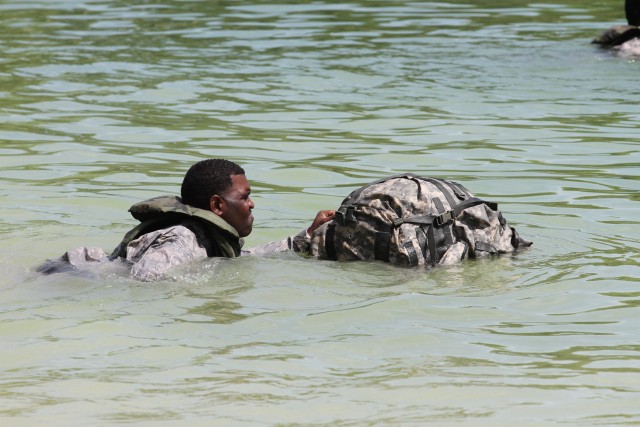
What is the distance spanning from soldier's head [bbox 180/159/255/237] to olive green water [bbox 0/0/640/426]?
28 centimetres

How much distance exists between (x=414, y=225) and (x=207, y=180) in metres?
1.15

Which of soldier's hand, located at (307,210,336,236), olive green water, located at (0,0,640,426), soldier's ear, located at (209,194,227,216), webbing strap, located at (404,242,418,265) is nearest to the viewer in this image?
olive green water, located at (0,0,640,426)

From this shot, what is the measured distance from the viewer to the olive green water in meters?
5.77

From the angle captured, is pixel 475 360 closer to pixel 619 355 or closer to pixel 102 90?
pixel 619 355

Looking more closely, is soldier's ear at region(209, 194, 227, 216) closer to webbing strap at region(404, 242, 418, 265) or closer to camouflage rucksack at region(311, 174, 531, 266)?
camouflage rucksack at region(311, 174, 531, 266)

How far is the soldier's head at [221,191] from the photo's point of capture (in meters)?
7.93

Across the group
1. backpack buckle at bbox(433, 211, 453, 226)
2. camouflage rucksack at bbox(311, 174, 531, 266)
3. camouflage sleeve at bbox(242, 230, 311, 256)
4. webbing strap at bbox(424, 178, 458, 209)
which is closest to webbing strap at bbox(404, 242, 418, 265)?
camouflage rucksack at bbox(311, 174, 531, 266)

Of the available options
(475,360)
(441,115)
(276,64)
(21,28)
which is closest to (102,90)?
(276,64)

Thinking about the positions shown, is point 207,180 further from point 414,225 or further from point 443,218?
point 443,218

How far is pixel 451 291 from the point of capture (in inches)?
288

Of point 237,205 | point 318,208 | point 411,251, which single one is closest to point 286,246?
point 237,205

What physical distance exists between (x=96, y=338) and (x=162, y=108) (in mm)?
7424

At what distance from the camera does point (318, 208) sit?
386 inches

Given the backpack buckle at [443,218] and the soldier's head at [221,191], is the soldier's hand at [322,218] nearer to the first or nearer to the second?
the soldier's head at [221,191]
